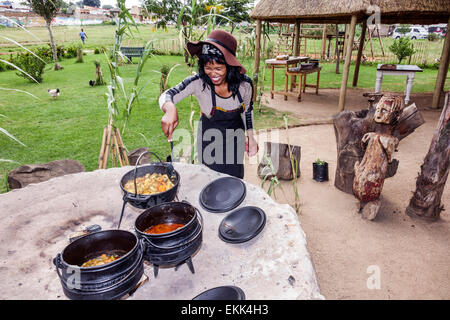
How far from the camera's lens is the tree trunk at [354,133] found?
3164mm

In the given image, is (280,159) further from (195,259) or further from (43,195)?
(43,195)

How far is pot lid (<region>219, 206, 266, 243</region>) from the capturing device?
1910 millimetres

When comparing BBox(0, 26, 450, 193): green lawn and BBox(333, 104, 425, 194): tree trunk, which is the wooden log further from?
BBox(0, 26, 450, 193): green lawn

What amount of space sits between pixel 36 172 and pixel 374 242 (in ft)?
12.4

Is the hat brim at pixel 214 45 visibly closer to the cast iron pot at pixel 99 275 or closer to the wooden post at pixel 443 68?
the cast iron pot at pixel 99 275

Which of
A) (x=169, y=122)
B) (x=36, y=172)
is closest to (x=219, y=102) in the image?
(x=169, y=122)

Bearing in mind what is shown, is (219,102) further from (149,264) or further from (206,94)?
(149,264)

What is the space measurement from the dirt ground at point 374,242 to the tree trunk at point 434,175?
129 millimetres

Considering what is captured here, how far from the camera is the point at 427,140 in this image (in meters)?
5.45

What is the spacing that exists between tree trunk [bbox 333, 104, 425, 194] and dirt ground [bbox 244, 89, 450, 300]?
0.27 m

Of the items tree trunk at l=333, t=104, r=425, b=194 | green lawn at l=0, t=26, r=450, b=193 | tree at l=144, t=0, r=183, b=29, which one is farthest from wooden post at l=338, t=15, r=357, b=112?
tree at l=144, t=0, r=183, b=29

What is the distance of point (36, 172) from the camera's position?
3352 millimetres

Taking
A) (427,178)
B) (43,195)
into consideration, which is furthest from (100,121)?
(427,178)

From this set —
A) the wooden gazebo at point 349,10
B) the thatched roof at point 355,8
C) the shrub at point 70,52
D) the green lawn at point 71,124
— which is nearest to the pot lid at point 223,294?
the green lawn at point 71,124
